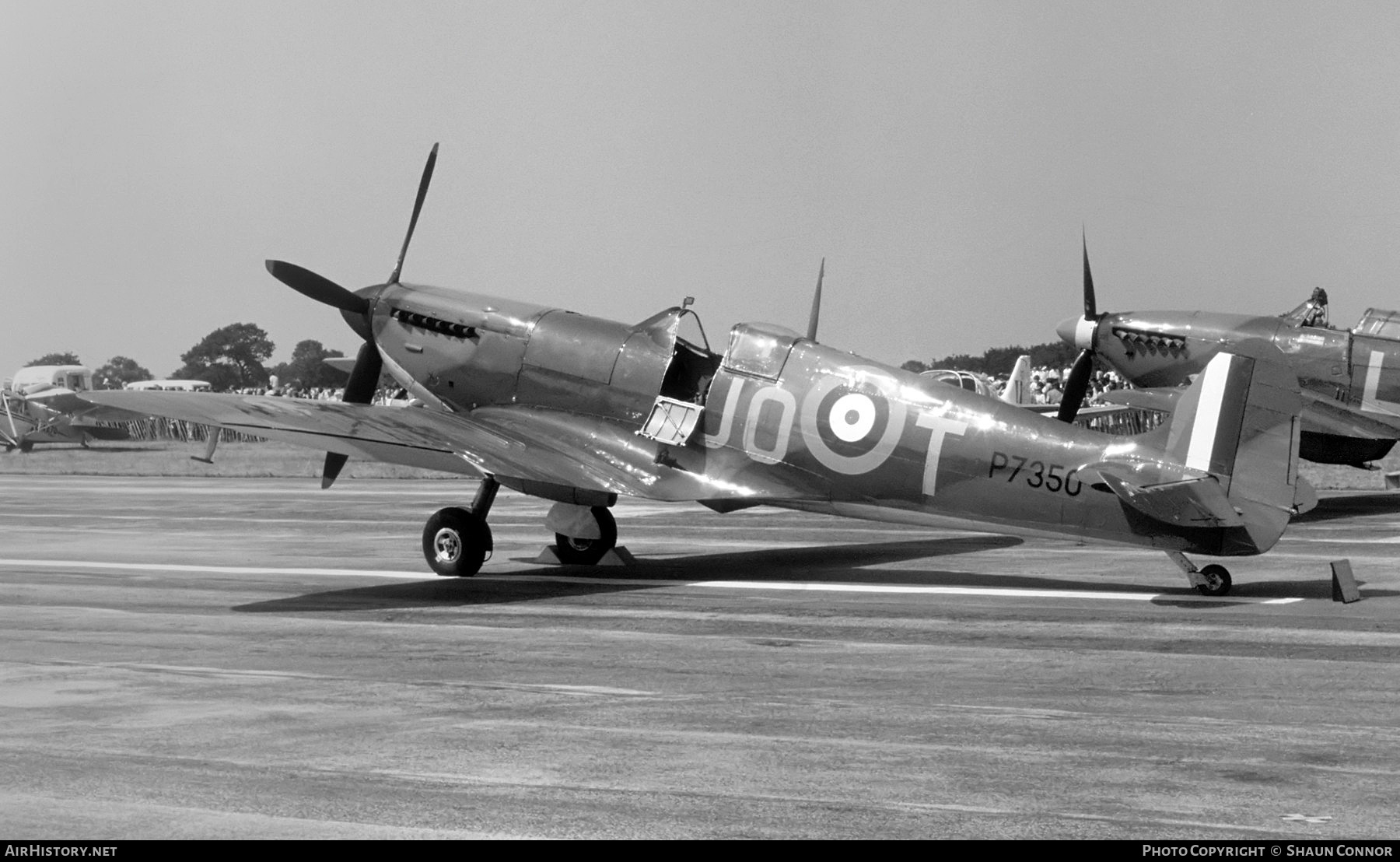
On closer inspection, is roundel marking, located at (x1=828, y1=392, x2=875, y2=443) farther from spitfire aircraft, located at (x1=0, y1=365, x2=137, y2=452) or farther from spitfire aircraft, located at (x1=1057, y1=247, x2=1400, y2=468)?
spitfire aircraft, located at (x1=0, y1=365, x2=137, y2=452)

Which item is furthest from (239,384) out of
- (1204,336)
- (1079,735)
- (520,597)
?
(1079,735)

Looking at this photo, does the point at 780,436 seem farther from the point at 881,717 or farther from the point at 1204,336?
the point at 1204,336

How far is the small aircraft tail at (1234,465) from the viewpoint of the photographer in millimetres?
10562

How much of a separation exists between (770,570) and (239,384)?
295 ft

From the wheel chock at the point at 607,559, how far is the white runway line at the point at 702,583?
2.86ft

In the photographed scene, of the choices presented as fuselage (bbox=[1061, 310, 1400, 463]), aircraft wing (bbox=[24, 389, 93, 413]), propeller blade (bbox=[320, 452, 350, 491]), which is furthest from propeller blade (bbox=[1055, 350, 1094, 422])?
aircraft wing (bbox=[24, 389, 93, 413])

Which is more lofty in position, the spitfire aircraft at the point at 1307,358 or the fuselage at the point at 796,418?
the spitfire aircraft at the point at 1307,358

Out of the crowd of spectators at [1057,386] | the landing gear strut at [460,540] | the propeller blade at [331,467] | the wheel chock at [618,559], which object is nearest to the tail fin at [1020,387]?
the crowd of spectators at [1057,386]

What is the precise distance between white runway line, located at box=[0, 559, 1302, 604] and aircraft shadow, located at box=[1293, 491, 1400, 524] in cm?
801

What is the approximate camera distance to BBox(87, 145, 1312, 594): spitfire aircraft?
10.7m

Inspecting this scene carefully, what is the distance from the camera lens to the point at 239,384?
98.4 m

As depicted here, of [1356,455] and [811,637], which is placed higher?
[1356,455]

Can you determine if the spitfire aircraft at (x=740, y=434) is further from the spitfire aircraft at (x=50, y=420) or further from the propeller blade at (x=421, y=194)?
the spitfire aircraft at (x=50, y=420)

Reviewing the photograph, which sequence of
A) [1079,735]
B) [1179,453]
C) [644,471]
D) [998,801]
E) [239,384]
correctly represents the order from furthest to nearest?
[239,384]
[644,471]
[1179,453]
[1079,735]
[998,801]
